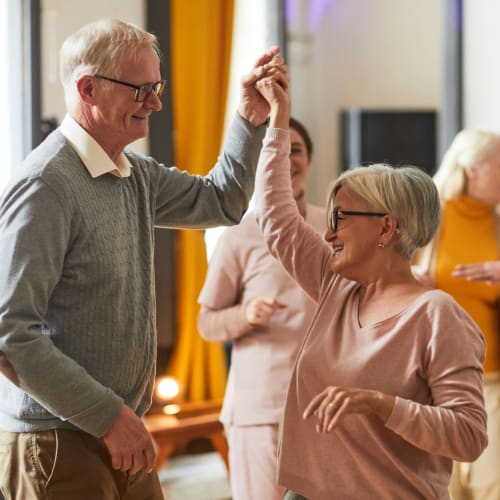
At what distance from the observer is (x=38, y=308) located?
1531 millimetres

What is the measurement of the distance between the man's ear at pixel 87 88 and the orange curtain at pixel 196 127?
8.38 ft

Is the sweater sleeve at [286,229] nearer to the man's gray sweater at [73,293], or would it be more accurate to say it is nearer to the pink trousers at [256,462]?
the man's gray sweater at [73,293]

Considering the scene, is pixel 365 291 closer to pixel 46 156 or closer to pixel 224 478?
pixel 46 156

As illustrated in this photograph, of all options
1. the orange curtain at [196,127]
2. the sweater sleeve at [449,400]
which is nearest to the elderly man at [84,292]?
the sweater sleeve at [449,400]

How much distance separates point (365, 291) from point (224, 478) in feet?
8.43

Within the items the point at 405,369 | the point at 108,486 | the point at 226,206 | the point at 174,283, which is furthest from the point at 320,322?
the point at 174,283

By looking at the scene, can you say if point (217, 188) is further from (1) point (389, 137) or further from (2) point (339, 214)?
(1) point (389, 137)

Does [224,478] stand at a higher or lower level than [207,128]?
lower

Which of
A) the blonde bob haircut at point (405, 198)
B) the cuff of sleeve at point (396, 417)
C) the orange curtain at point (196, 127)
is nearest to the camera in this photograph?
the cuff of sleeve at point (396, 417)

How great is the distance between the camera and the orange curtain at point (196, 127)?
4.25 metres

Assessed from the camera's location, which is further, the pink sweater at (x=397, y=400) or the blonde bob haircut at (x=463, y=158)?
the blonde bob haircut at (x=463, y=158)

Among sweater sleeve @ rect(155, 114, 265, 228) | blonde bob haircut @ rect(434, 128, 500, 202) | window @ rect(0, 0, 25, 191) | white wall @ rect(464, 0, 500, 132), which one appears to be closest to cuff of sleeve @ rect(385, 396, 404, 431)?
sweater sleeve @ rect(155, 114, 265, 228)

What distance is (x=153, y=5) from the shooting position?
4.11m

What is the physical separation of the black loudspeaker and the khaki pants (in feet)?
12.9
